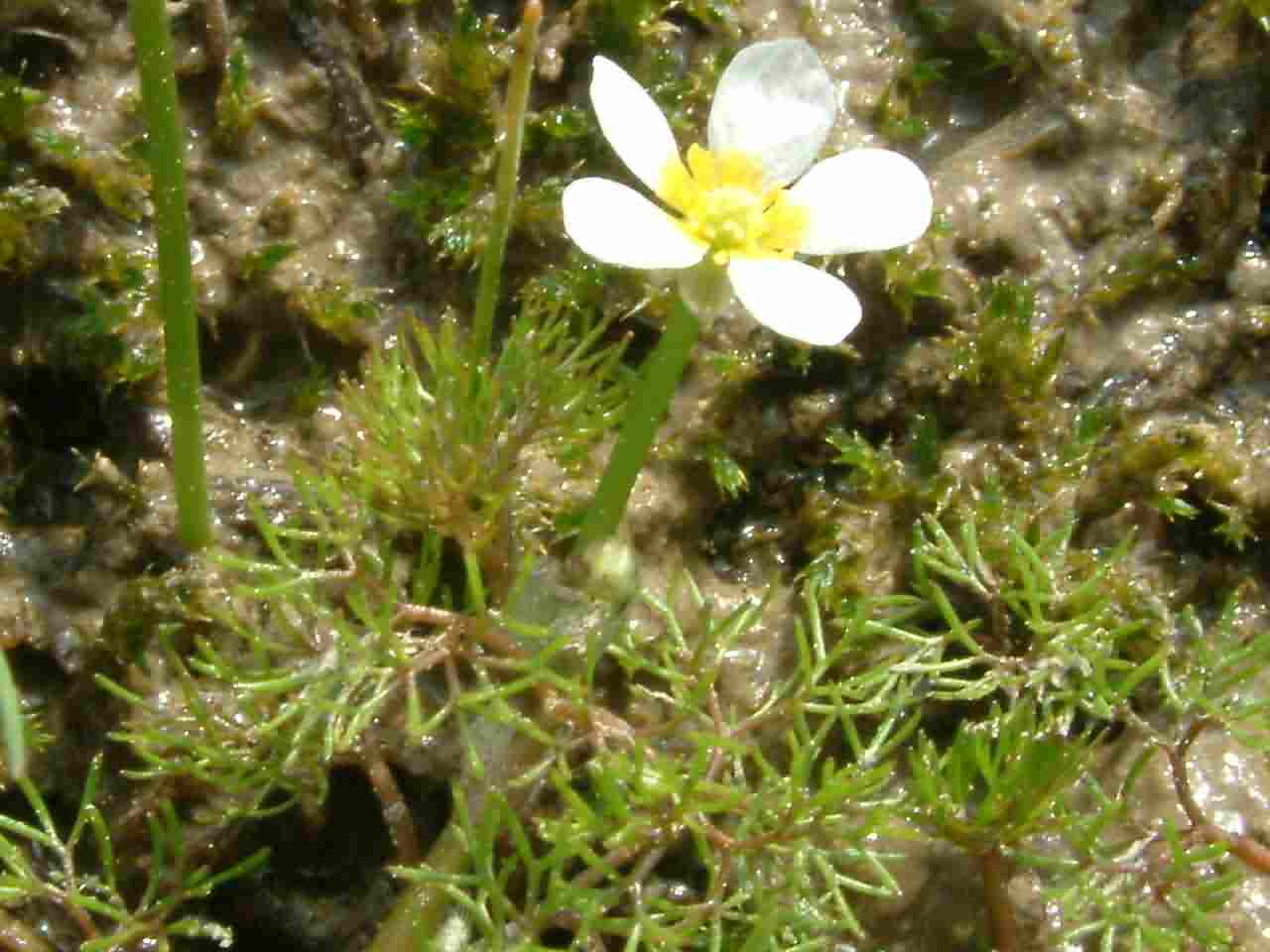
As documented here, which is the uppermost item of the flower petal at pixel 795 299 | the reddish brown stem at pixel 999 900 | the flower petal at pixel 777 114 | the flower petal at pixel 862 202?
the flower petal at pixel 777 114

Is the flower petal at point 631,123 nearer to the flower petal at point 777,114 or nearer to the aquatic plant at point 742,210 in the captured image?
the aquatic plant at point 742,210

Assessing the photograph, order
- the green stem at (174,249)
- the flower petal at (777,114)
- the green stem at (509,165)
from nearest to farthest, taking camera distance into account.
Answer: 1. the green stem at (509,165)
2. the green stem at (174,249)
3. the flower petal at (777,114)

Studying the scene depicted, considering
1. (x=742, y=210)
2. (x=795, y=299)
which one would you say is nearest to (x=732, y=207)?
(x=742, y=210)

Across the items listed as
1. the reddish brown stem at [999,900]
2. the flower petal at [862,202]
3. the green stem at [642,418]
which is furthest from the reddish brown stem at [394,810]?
the flower petal at [862,202]

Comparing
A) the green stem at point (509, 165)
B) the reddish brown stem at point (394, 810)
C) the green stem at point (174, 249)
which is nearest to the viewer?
the green stem at point (509, 165)

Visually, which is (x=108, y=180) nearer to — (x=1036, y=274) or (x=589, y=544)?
(x=589, y=544)

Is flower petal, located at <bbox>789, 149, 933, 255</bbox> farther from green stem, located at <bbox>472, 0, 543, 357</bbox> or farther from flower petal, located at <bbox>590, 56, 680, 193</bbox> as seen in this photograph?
green stem, located at <bbox>472, 0, 543, 357</bbox>
